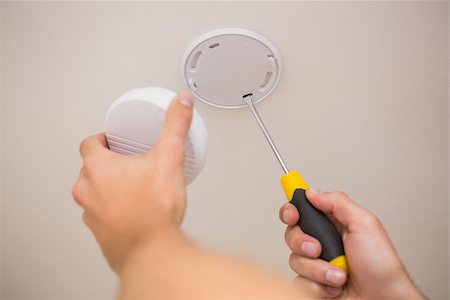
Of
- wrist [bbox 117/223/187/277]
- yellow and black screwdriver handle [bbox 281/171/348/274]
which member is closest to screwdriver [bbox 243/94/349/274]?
yellow and black screwdriver handle [bbox 281/171/348/274]

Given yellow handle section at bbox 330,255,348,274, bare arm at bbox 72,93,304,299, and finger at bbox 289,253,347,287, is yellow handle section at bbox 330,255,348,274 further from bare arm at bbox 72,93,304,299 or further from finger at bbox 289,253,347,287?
bare arm at bbox 72,93,304,299

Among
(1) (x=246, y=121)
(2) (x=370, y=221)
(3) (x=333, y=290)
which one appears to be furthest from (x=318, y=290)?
(1) (x=246, y=121)

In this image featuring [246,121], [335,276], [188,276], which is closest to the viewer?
[188,276]

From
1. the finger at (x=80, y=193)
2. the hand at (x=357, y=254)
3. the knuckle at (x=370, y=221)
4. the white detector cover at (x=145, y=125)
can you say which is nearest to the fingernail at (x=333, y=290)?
the hand at (x=357, y=254)

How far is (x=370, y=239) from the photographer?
580mm

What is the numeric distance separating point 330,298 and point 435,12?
43 centimetres

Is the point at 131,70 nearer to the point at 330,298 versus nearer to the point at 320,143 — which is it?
the point at 320,143

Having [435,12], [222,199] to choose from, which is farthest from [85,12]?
[435,12]

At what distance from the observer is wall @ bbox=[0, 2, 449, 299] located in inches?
22.8

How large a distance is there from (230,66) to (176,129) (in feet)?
0.68

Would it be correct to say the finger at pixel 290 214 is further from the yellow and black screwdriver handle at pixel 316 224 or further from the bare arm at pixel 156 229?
the bare arm at pixel 156 229

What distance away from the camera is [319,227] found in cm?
55

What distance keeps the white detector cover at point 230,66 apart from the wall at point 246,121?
0.06ft

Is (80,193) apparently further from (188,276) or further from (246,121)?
(246,121)
